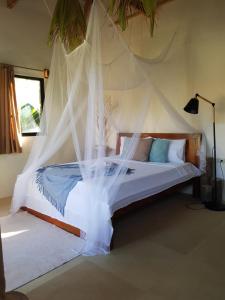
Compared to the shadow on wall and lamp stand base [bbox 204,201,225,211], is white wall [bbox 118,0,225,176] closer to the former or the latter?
the shadow on wall

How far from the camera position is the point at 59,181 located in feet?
10.1

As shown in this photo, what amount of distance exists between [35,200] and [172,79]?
3.01 meters

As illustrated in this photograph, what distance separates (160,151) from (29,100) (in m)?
2.53

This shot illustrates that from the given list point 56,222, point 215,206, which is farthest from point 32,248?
point 215,206

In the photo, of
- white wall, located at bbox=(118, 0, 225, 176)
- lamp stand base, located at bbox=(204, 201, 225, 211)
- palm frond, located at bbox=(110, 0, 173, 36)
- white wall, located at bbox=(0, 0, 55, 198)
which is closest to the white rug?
white wall, located at bbox=(0, 0, 55, 198)

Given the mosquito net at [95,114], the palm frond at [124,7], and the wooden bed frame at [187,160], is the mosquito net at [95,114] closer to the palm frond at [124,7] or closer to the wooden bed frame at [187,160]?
the palm frond at [124,7]

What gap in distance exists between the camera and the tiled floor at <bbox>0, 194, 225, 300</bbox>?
1.93 m

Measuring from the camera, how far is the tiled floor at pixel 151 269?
1927 mm

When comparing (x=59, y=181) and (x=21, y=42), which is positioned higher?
(x=21, y=42)

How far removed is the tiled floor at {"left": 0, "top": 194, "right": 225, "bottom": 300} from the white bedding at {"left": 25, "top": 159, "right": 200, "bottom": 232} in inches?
16.4

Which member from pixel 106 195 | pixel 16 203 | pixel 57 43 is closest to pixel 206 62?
pixel 57 43

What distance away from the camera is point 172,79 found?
14.6ft

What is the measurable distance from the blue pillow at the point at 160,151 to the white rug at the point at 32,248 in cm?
191

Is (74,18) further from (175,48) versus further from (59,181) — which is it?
(175,48)
